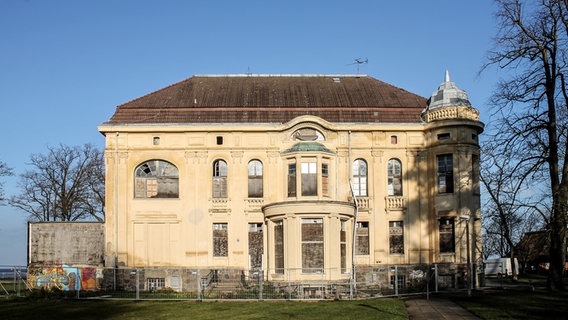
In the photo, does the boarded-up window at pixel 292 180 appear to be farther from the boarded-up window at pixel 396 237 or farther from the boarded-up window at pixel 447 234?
the boarded-up window at pixel 447 234

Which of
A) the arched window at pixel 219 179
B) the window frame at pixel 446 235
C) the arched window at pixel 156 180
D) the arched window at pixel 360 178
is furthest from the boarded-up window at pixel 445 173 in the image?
the arched window at pixel 156 180

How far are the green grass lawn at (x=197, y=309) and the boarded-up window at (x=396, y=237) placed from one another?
31.1 ft

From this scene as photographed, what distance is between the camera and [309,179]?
3641 centimetres

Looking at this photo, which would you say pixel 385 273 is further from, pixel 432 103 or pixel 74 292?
pixel 74 292

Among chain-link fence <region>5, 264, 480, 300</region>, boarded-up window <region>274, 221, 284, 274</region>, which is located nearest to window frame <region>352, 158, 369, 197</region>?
chain-link fence <region>5, 264, 480, 300</region>

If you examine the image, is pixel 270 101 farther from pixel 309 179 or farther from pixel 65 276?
pixel 65 276

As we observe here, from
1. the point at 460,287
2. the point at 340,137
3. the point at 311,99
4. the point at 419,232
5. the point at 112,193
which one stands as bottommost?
the point at 460,287

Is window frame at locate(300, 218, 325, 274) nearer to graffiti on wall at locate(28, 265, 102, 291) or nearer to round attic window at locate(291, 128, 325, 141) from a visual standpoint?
round attic window at locate(291, 128, 325, 141)

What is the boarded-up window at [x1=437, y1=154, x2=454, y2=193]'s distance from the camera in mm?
37344

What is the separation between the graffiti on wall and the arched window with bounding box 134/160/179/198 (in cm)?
486

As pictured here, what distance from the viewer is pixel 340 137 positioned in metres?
38.3

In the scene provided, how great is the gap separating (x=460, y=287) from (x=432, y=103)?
10.4 meters

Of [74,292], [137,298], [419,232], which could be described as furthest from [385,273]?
[74,292]

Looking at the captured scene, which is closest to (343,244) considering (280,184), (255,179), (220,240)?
(280,184)
